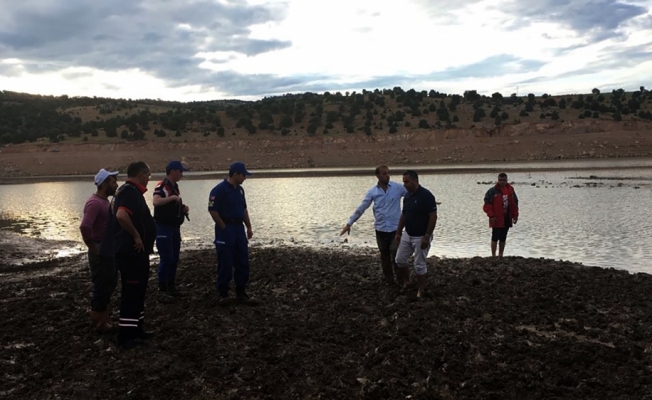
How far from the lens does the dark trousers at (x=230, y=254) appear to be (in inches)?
282

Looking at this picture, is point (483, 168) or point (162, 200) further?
point (483, 168)

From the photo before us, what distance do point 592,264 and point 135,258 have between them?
8441mm

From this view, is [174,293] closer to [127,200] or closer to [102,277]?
[102,277]

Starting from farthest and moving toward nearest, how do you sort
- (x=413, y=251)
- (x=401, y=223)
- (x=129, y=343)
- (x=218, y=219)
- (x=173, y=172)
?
(x=173, y=172) < (x=401, y=223) < (x=413, y=251) < (x=218, y=219) < (x=129, y=343)

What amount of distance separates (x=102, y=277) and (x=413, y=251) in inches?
158

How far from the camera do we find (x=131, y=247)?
5773 millimetres

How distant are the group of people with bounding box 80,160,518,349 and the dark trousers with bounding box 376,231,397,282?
0.01m

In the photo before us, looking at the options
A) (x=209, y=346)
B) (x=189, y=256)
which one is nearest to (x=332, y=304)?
(x=209, y=346)

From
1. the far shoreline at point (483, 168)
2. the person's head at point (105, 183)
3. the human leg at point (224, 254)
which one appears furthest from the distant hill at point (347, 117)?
the person's head at point (105, 183)

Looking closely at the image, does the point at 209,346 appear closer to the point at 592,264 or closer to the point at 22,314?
the point at 22,314

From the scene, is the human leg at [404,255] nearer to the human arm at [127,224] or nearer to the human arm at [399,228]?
the human arm at [399,228]

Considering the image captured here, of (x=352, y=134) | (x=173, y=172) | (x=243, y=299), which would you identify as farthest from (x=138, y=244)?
(x=352, y=134)

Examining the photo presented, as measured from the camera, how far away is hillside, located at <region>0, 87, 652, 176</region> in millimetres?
57375

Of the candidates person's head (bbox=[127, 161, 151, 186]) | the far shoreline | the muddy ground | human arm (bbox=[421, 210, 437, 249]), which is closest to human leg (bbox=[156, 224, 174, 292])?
the muddy ground
